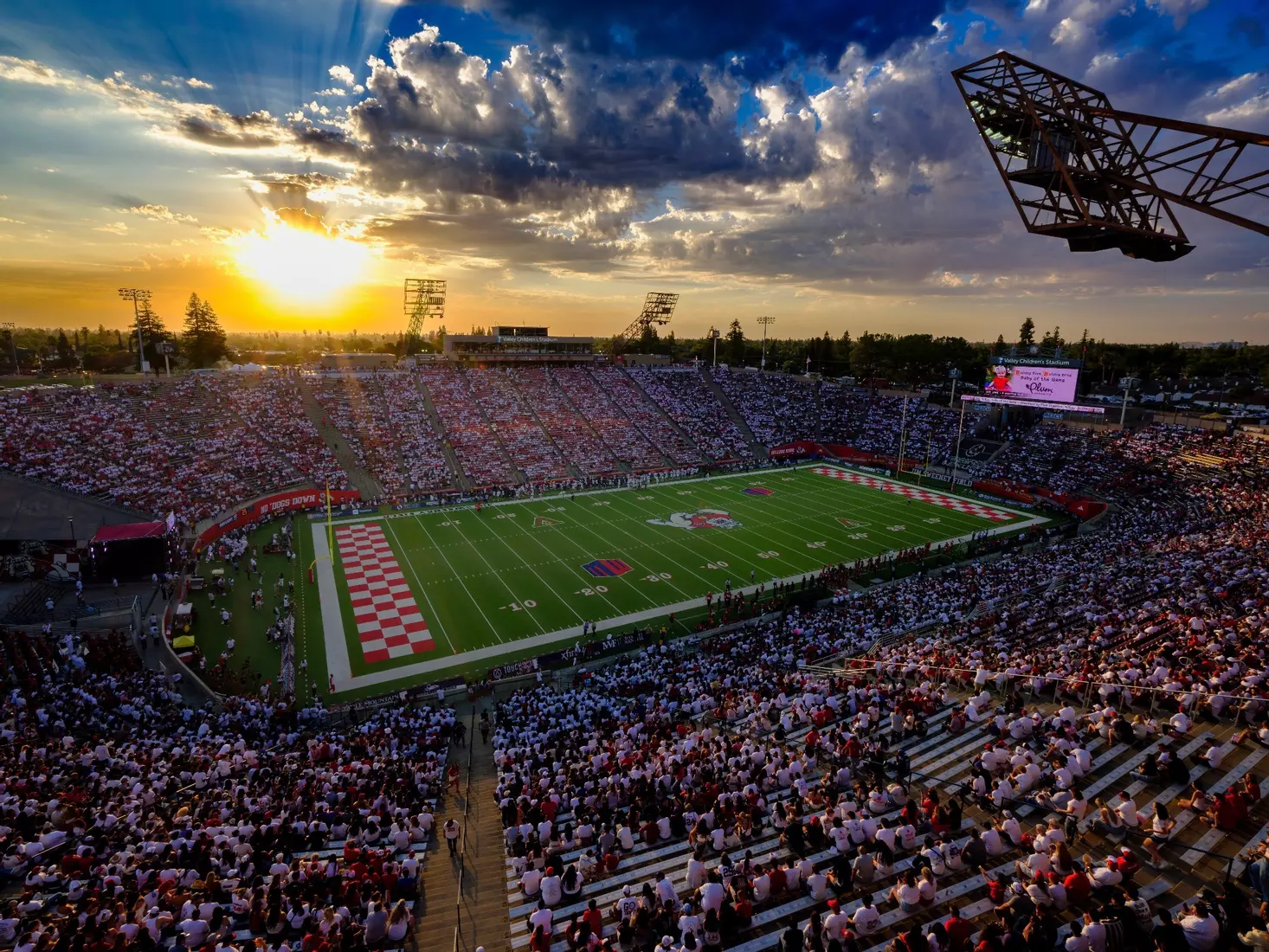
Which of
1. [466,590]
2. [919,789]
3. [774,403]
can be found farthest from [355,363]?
[919,789]

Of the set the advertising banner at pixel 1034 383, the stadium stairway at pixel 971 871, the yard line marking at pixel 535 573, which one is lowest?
the yard line marking at pixel 535 573

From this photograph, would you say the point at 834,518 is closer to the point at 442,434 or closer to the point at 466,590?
the point at 466,590

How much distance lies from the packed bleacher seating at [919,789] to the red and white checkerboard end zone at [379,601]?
7.08 meters

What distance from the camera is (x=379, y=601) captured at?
1067 inches

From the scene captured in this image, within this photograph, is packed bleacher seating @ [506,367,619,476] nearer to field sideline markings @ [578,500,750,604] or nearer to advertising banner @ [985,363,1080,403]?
field sideline markings @ [578,500,750,604]

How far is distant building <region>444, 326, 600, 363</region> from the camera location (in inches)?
2751

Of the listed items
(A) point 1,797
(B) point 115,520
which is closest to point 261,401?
(B) point 115,520

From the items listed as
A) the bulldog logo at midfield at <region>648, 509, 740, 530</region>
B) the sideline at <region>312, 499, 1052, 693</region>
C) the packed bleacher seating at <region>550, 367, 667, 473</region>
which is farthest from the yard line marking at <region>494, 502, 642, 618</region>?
the packed bleacher seating at <region>550, 367, 667, 473</region>

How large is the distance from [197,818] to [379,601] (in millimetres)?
16240

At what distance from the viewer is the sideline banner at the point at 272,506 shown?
104 feet

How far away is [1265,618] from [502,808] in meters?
18.0

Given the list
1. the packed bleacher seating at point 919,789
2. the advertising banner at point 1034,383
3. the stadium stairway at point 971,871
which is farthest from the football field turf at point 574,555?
the stadium stairway at point 971,871

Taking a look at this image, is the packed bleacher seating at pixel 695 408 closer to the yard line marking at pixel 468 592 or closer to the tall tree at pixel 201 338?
the yard line marking at pixel 468 592

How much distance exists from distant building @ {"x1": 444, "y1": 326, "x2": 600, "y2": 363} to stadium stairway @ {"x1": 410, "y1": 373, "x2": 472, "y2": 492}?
981cm
